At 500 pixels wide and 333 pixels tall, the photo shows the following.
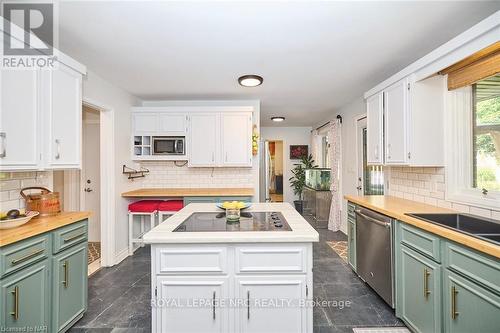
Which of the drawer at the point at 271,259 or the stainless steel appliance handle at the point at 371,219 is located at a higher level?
the stainless steel appliance handle at the point at 371,219

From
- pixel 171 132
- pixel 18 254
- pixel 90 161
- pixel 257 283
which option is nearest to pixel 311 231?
pixel 257 283

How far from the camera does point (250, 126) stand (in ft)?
12.9

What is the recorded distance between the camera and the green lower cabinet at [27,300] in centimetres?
145

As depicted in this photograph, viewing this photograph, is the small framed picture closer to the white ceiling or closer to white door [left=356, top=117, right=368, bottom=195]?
white door [left=356, top=117, right=368, bottom=195]

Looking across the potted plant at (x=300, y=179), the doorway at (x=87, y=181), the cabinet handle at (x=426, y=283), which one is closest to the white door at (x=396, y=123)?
the cabinet handle at (x=426, y=283)

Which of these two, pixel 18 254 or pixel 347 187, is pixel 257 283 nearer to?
pixel 18 254

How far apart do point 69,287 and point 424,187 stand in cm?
342

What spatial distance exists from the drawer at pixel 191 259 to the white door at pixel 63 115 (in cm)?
124

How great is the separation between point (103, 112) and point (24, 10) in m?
1.67

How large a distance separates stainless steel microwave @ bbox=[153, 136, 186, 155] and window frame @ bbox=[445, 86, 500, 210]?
11.2 feet

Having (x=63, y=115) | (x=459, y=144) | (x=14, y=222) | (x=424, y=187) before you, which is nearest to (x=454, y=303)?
(x=424, y=187)

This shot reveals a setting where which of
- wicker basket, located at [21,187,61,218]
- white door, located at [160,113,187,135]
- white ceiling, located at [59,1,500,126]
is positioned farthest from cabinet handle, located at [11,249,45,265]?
white door, located at [160,113,187,135]

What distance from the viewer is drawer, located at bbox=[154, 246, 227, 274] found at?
1540 mm

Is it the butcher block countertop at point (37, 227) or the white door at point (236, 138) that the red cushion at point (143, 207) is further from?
the butcher block countertop at point (37, 227)
